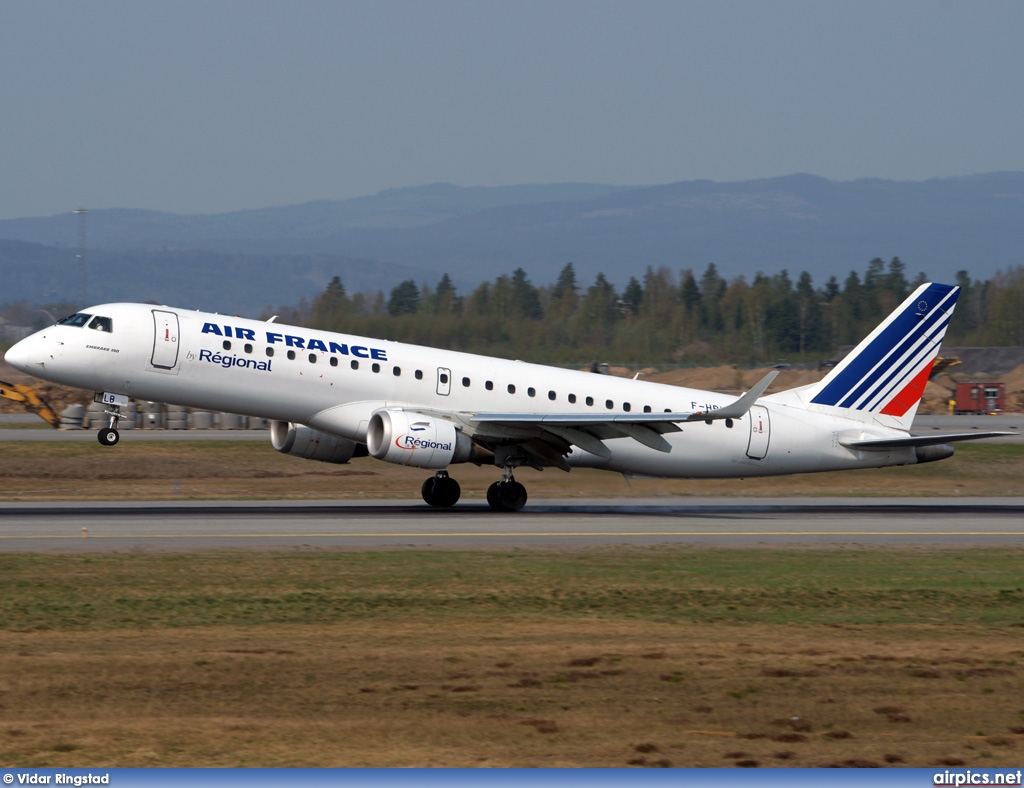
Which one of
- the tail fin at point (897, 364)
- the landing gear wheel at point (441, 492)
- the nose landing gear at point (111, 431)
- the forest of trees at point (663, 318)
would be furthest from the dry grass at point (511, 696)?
the forest of trees at point (663, 318)

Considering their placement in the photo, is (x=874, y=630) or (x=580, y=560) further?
(x=580, y=560)

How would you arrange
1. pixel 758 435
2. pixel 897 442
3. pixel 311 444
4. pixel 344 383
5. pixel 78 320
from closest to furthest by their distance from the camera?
pixel 78 320, pixel 344 383, pixel 311 444, pixel 897 442, pixel 758 435

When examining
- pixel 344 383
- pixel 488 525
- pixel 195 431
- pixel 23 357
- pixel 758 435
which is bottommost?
pixel 488 525

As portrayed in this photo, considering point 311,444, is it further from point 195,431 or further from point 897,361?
point 195,431

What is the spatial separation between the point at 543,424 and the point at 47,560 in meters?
12.1

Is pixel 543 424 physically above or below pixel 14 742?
above

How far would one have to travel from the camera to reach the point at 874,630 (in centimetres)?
1639

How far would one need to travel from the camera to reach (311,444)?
31.5 meters

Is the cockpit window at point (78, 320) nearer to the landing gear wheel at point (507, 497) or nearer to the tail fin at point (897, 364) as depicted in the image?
the landing gear wheel at point (507, 497)

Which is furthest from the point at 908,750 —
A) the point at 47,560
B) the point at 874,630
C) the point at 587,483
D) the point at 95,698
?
the point at 587,483

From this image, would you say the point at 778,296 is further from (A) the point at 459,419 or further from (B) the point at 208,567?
(B) the point at 208,567

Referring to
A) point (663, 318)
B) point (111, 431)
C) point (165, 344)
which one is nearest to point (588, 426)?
point (165, 344)

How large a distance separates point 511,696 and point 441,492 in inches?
774

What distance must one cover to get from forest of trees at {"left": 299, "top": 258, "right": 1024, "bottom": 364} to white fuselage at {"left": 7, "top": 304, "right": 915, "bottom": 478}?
176 ft
